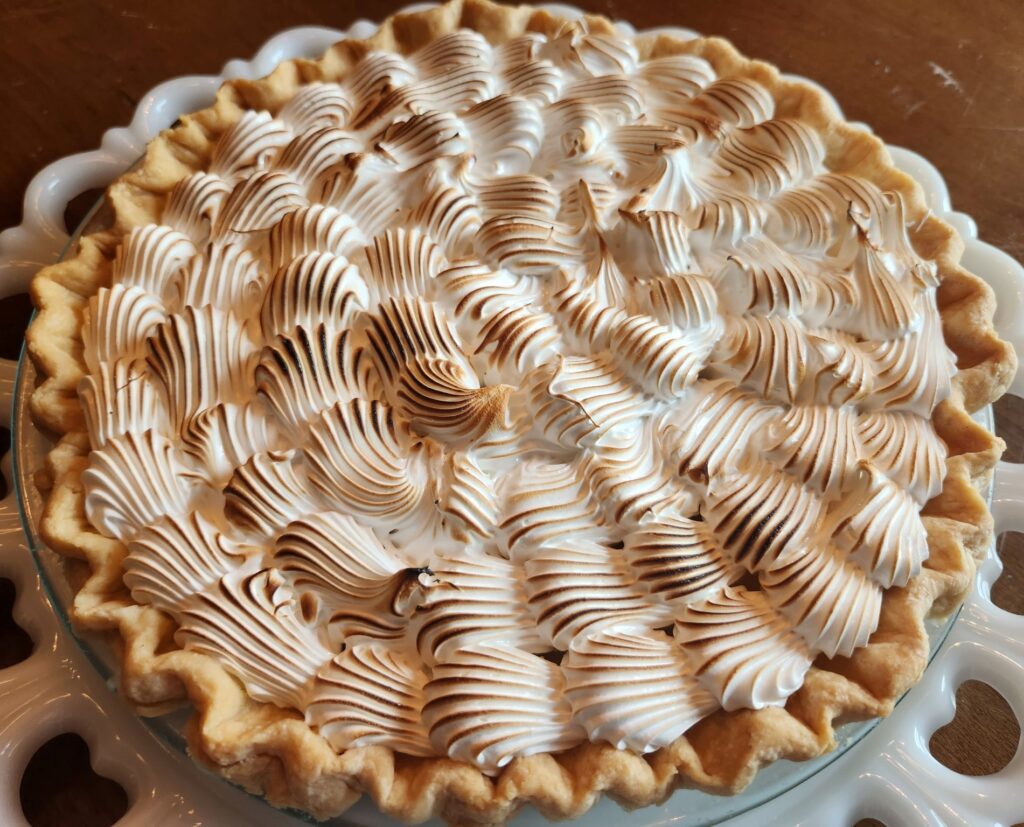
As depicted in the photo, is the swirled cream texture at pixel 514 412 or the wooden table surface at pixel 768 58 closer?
the swirled cream texture at pixel 514 412

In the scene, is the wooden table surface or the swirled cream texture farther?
the wooden table surface

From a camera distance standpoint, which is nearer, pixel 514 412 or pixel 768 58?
pixel 514 412

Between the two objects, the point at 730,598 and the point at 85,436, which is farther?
the point at 85,436

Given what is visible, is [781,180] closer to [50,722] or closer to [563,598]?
[563,598]

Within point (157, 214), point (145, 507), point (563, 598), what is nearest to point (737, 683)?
point (563, 598)
